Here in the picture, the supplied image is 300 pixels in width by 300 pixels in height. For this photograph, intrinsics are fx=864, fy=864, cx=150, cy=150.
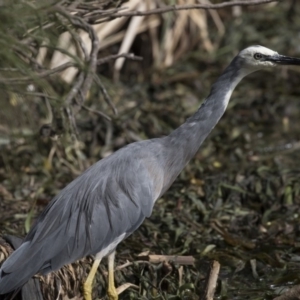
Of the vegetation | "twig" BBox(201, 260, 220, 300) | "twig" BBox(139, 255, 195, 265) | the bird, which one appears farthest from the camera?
"twig" BBox(139, 255, 195, 265)

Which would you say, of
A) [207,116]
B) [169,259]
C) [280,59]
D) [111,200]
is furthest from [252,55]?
[169,259]

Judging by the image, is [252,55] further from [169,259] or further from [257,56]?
[169,259]

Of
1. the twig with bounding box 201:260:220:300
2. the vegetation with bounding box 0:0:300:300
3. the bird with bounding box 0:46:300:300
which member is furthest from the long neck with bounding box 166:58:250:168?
the twig with bounding box 201:260:220:300

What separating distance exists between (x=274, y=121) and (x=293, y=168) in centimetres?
118

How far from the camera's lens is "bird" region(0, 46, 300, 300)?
4.24 meters

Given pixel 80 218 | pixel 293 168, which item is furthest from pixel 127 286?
pixel 293 168

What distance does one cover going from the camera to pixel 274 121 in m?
7.68

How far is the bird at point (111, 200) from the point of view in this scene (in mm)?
4242

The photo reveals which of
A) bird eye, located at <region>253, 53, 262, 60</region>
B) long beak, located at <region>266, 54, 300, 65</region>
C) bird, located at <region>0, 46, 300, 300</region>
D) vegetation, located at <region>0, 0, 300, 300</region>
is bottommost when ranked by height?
vegetation, located at <region>0, 0, 300, 300</region>

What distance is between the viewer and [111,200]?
14.8ft

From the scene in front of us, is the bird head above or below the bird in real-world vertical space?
above

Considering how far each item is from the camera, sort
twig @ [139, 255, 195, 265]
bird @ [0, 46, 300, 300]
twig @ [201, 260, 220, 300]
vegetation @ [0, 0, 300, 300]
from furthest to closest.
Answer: twig @ [139, 255, 195, 265], vegetation @ [0, 0, 300, 300], bird @ [0, 46, 300, 300], twig @ [201, 260, 220, 300]

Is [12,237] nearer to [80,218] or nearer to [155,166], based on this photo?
[80,218]

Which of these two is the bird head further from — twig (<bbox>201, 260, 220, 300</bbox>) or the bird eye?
twig (<bbox>201, 260, 220, 300</bbox>)
